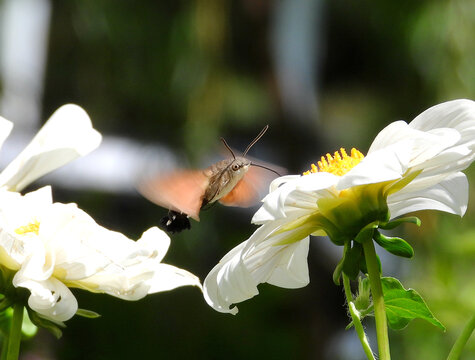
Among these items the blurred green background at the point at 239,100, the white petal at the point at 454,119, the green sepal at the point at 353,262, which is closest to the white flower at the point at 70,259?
the green sepal at the point at 353,262

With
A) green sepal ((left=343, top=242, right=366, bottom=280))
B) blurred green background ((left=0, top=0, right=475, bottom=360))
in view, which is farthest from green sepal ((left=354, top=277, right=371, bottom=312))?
blurred green background ((left=0, top=0, right=475, bottom=360))

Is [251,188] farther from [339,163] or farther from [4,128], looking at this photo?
[4,128]

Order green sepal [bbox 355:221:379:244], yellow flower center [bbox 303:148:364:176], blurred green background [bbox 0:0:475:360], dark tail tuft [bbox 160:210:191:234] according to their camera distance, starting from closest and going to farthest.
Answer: green sepal [bbox 355:221:379:244] → yellow flower center [bbox 303:148:364:176] → dark tail tuft [bbox 160:210:191:234] → blurred green background [bbox 0:0:475:360]

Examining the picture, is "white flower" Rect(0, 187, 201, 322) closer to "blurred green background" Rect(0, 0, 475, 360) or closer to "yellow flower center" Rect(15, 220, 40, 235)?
"yellow flower center" Rect(15, 220, 40, 235)

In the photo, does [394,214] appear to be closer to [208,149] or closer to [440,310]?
[440,310]

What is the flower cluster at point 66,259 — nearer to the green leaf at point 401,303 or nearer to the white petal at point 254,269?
the white petal at point 254,269
